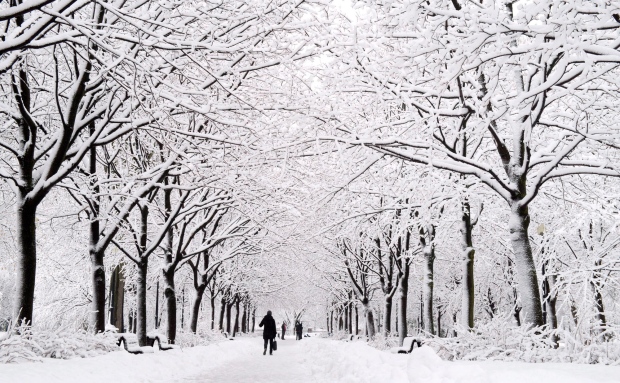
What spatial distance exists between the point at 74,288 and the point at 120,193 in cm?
2084

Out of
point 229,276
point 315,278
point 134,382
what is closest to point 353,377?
point 134,382

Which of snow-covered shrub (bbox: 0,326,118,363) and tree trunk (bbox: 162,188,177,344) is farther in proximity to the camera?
tree trunk (bbox: 162,188,177,344)

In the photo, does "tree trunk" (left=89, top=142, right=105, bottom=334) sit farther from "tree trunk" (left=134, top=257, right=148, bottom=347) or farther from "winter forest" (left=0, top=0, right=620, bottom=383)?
"tree trunk" (left=134, top=257, right=148, bottom=347)

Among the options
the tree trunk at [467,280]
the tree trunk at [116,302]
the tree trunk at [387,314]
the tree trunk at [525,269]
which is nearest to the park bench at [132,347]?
the tree trunk at [467,280]

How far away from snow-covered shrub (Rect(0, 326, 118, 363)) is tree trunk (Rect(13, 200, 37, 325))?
394mm

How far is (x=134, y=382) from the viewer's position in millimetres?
7781

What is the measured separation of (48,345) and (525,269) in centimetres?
755

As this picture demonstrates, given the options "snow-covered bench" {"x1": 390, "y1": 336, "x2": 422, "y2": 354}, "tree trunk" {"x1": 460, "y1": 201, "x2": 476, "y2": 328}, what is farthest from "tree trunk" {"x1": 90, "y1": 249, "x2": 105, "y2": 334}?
"tree trunk" {"x1": 460, "y1": 201, "x2": 476, "y2": 328}

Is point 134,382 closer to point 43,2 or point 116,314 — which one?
point 43,2

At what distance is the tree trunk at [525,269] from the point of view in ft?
25.2

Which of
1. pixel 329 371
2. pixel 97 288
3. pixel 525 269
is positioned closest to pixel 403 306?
pixel 329 371

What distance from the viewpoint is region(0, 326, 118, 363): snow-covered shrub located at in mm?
6422

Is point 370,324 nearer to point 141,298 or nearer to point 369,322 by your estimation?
point 369,322

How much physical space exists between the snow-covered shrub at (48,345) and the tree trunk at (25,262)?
1.29ft
